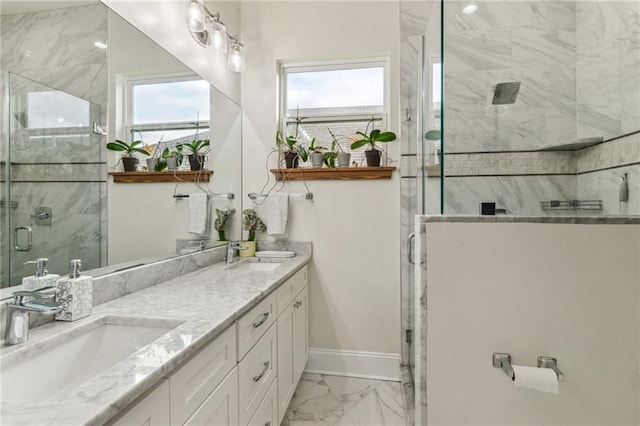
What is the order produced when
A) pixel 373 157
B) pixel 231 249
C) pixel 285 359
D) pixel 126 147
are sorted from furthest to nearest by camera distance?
1. pixel 373 157
2. pixel 231 249
3. pixel 285 359
4. pixel 126 147

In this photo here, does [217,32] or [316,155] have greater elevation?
[217,32]

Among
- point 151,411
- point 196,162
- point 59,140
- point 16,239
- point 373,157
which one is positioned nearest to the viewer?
point 151,411

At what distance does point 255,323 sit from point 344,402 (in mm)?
1084

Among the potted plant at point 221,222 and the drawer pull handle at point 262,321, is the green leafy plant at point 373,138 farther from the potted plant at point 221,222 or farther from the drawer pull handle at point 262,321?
the drawer pull handle at point 262,321

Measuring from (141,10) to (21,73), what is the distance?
0.74 m

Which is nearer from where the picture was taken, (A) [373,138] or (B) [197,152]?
(B) [197,152]

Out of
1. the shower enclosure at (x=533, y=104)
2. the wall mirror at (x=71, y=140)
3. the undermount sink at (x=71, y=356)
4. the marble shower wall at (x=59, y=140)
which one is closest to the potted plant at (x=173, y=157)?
the wall mirror at (x=71, y=140)

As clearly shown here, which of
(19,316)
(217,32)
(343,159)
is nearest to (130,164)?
(19,316)

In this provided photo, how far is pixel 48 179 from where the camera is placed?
3.35ft

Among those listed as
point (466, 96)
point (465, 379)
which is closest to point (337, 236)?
point (466, 96)

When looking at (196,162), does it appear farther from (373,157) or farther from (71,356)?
(71,356)

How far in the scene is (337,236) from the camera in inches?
90.4

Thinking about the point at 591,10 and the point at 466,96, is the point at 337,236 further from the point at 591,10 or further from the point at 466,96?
the point at 591,10

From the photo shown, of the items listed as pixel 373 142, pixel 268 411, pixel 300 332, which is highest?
pixel 373 142
